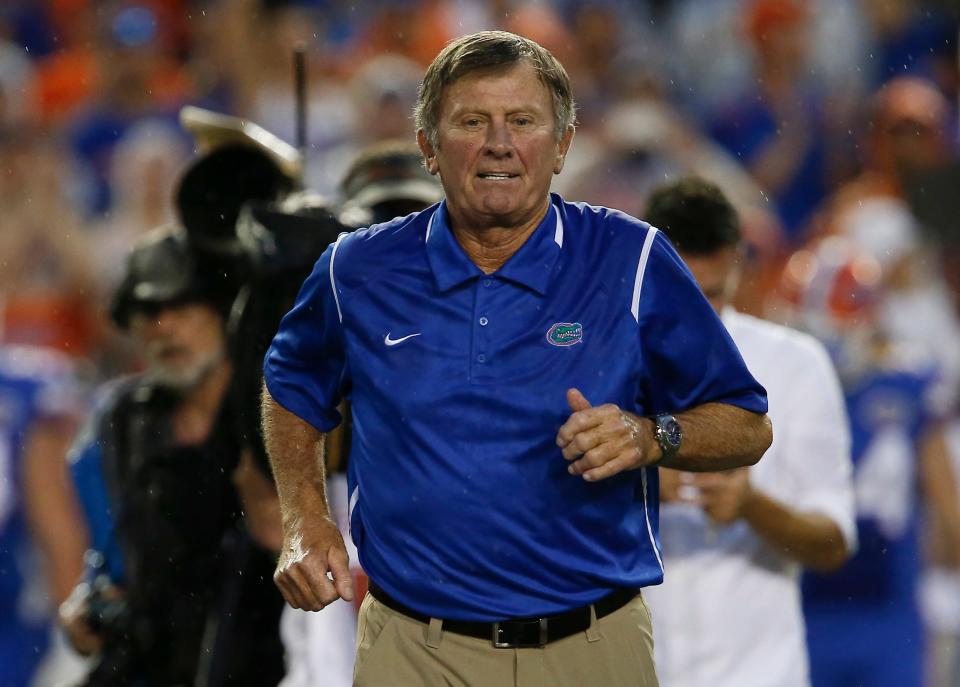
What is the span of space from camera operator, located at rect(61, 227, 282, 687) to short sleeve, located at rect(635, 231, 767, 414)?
242cm

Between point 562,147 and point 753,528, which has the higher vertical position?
point 562,147

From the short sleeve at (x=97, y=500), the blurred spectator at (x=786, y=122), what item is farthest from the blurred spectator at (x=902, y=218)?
the short sleeve at (x=97, y=500)

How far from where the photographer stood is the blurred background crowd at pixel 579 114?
1018cm

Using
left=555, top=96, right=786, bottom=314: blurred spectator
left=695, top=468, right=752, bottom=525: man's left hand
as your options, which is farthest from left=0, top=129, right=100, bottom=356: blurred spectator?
left=695, top=468, right=752, bottom=525: man's left hand

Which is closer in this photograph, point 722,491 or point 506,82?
point 506,82

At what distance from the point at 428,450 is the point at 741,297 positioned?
320 cm

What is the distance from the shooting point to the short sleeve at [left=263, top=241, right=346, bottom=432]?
13.2 feet

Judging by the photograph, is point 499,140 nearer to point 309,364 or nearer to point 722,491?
point 309,364

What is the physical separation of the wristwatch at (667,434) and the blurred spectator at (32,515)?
5.04 metres

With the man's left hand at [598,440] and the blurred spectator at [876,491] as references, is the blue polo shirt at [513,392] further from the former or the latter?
the blurred spectator at [876,491]

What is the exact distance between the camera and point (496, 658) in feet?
12.4

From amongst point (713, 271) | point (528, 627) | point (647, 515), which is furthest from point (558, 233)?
point (713, 271)

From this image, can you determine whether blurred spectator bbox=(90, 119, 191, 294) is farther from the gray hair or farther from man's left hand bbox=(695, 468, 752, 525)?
the gray hair

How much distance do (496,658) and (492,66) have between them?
3.95ft
